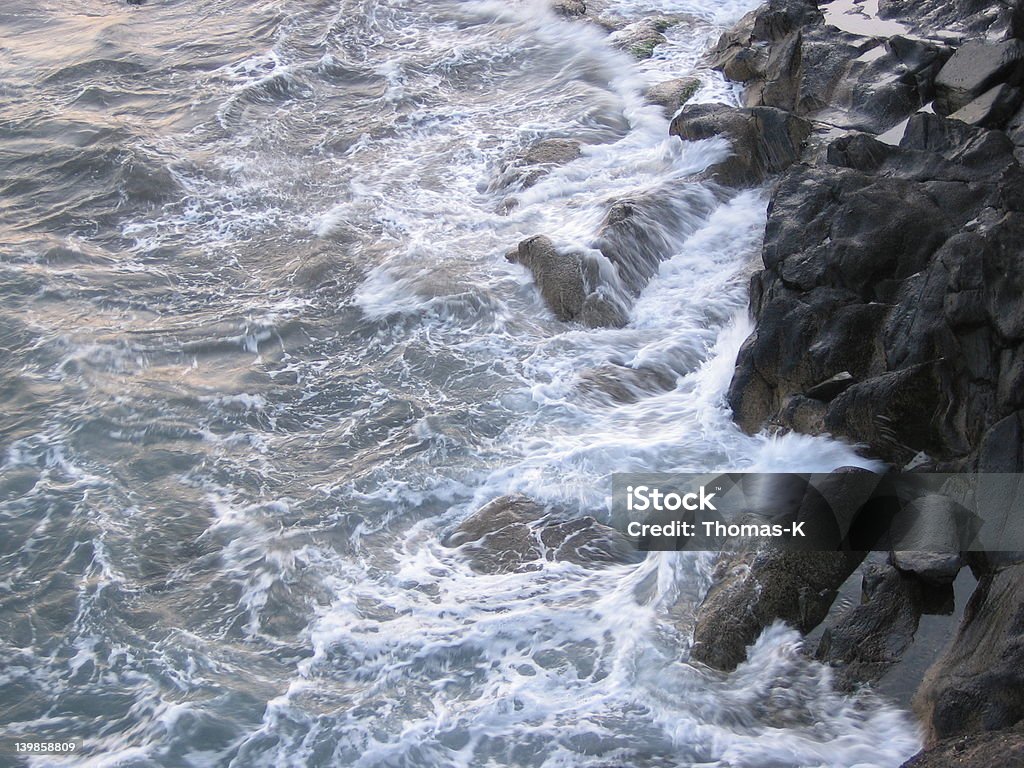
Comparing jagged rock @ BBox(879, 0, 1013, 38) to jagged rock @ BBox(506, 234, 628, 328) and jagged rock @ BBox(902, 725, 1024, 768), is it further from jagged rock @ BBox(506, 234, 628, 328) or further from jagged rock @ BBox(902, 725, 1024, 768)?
jagged rock @ BBox(902, 725, 1024, 768)

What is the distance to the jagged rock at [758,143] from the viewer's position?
12.0 meters

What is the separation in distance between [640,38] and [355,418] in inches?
394

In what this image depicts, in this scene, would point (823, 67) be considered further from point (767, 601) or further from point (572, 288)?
point (767, 601)

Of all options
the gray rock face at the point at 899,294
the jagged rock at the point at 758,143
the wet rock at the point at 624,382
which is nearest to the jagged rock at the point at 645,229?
the jagged rock at the point at 758,143

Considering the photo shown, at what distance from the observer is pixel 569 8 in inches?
703

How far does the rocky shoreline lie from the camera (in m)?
6.26

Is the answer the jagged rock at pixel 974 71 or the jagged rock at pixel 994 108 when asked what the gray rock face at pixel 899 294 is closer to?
the jagged rock at pixel 994 108

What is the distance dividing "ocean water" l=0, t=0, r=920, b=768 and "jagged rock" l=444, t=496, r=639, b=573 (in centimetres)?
17

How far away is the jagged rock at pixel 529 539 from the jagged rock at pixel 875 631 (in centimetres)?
176

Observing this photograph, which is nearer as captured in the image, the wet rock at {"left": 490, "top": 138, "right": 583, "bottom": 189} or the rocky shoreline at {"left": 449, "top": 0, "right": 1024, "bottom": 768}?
the rocky shoreline at {"left": 449, "top": 0, "right": 1024, "bottom": 768}

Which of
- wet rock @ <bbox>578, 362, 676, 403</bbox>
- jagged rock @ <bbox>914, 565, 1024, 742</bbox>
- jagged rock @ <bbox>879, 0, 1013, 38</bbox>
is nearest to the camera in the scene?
jagged rock @ <bbox>914, 565, 1024, 742</bbox>

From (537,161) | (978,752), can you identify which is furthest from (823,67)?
(978,752)

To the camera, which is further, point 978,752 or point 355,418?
point 355,418

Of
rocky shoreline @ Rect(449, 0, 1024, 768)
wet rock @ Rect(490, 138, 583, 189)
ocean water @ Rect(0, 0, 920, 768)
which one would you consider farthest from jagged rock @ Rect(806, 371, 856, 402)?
wet rock @ Rect(490, 138, 583, 189)
